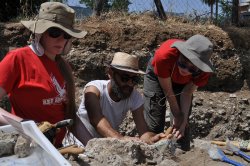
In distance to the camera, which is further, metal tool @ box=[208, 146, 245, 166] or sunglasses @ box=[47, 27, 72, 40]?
metal tool @ box=[208, 146, 245, 166]

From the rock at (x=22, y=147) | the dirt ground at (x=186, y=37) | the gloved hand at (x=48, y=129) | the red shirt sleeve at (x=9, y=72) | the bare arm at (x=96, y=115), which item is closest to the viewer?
the rock at (x=22, y=147)

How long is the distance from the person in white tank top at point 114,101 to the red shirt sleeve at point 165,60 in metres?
0.53

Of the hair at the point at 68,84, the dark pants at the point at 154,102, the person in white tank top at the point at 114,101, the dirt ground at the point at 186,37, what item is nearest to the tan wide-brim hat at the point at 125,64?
the person in white tank top at the point at 114,101

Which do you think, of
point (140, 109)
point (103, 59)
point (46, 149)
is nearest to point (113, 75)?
point (140, 109)

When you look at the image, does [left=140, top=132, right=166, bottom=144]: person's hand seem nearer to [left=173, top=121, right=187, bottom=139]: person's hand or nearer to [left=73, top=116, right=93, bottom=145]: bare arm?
[left=73, top=116, right=93, bottom=145]: bare arm

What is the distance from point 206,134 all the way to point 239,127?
1.64 ft

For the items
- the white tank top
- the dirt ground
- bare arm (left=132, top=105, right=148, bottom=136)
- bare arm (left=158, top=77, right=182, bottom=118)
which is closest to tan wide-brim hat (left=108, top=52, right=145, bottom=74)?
the white tank top

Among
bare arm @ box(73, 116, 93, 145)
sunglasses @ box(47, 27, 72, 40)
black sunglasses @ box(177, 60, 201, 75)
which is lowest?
bare arm @ box(73, 116, 93, 145)

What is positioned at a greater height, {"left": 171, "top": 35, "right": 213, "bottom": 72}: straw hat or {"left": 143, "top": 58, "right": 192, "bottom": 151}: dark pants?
{"left": 171, "top": 35, "right": 213, "bottom": 72}: straw hat

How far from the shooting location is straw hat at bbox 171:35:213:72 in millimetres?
3422

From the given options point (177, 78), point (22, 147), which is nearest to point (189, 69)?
point (177, 78)

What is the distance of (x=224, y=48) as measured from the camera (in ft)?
22.9

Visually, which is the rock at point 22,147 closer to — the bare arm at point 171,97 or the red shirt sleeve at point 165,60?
the red shirt sleeve at point 165,60

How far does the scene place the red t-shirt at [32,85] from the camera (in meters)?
2.41
